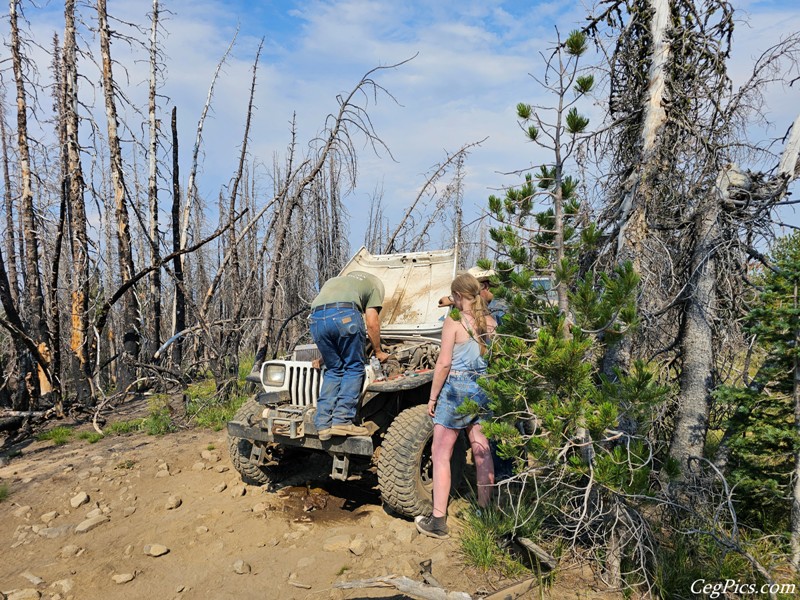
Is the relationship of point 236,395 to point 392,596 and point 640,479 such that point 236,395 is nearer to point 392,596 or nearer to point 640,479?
point 392,596

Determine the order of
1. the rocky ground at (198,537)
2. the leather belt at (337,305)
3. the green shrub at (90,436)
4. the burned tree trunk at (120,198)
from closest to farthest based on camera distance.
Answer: the rocky ground at (198,537)
the leather belt at (337,305)
the green shrub at (90,436)
the burned tree trunk at (120,198)

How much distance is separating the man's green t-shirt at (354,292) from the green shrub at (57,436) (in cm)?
468

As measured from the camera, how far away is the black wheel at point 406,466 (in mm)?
4359

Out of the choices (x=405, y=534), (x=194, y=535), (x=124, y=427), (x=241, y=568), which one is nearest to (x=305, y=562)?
(x=241, y=568)

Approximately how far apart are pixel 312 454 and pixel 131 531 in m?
2.13

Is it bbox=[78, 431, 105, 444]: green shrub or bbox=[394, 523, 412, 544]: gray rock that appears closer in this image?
bbox=[394, 523, 412, 544]: gray rock

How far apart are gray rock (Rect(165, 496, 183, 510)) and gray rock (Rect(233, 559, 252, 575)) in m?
1.45

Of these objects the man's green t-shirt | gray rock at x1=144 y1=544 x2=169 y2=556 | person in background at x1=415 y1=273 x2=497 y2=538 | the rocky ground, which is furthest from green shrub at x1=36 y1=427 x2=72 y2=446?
person in background at x1=415 y1=273 x2=497 y2=538

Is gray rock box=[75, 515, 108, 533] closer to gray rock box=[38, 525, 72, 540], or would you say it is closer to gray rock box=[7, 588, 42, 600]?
gray rock box=[38, 525, 72, 540]

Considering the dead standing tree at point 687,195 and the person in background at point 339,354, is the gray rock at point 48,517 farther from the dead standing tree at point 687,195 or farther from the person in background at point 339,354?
the dead standing tree at point 687,195

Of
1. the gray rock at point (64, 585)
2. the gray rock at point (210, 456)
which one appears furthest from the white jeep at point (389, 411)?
the gray rock at point (64, 585)

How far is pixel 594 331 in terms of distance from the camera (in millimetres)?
3045

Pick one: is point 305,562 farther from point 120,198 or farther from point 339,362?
point 120,198

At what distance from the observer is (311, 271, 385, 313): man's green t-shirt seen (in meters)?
4.83
